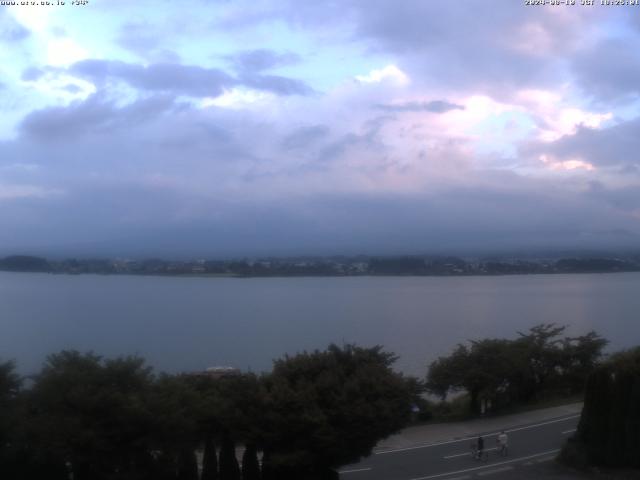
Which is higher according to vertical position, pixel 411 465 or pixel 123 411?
pixel 123 411

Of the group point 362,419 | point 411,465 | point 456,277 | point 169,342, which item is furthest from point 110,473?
point 456,277

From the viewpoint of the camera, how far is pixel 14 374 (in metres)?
12.9

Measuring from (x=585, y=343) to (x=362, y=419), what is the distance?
57.9 ft

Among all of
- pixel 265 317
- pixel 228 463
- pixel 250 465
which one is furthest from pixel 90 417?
pixel 265 317

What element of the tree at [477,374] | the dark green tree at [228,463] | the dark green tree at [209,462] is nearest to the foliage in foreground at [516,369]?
the tree at [477,374]

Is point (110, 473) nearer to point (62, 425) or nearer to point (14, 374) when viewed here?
point (62, 425)

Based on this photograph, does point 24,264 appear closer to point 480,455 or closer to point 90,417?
point 480,455

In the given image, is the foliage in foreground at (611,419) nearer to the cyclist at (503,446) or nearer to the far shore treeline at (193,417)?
the cyclist at (503,446)

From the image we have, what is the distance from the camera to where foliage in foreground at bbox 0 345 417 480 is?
37.8 feet

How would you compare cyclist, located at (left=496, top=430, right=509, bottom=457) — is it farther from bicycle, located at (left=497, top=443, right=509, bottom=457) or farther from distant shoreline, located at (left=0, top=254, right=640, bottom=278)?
distant shoreline, located at (left=0, top=254, right=640, bottom=278)

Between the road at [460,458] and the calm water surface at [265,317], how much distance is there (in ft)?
22.0

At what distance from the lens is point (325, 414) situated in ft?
41.8

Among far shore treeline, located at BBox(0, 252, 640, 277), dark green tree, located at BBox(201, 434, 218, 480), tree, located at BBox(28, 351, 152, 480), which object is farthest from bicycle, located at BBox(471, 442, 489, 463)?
far shore treeline, located at BBox(0, 252, 640, 277)

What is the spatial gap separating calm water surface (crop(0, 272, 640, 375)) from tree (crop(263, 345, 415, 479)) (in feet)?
22.4
